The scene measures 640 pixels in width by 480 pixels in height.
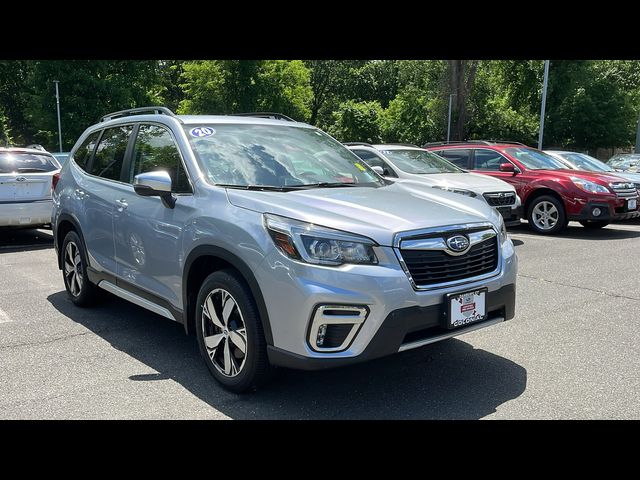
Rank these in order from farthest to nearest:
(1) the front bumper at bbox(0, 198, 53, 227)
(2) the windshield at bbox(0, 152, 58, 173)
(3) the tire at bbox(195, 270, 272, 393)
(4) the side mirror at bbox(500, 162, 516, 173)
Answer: (4) the side mirror at bbox(500, 162, 516, 173) → (2) the windshield at bbox(0, 152, 58, 173) → (1) the front bumper at bbox(0, 198, 53, 227) → (3) the tire at bbox(195, 270, 272, 393)

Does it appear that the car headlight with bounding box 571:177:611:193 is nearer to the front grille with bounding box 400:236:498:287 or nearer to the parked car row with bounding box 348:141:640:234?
the parked car row with bounding box 348:141:640:234

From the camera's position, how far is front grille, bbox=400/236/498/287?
337 cm

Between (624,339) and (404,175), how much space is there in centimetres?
523

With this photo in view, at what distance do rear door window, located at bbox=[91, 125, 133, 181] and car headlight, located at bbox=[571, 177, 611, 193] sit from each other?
829cm

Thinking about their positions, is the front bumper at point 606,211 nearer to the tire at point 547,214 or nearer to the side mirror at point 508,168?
the tire at point 547,214

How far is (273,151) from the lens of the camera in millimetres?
4430

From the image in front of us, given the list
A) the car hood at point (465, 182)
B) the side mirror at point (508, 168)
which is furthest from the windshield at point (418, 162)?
the side mirror at point (508, 168)

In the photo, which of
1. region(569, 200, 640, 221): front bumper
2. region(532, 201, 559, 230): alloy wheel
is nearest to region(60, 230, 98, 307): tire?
region(532, 201, 559, 230): alloy wheel

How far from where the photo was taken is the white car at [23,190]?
9.05 metres

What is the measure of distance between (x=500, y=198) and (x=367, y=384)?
5.93 meters

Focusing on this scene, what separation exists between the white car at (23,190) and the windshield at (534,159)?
28.0 ft

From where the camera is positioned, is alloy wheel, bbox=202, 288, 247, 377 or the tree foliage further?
the tree foliage
